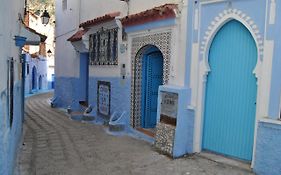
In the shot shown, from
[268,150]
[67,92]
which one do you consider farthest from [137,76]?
[67,92]

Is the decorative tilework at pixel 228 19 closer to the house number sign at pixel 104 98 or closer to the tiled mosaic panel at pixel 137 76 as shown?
the tiled mosaic panel at pixel 137 76

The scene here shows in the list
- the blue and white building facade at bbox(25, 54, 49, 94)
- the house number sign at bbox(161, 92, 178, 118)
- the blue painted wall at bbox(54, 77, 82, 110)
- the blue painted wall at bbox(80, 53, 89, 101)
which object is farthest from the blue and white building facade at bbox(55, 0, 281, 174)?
the blue and white building facade at bbox(25, 54, 49, 94)

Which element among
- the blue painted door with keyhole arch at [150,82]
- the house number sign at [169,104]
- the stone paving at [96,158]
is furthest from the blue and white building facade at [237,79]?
the blue painted door with keyhole arch at [150,82]

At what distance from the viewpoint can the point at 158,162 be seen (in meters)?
5.97

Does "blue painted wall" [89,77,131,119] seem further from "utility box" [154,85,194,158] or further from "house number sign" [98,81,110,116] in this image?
"utility box" [154,85,194,158]

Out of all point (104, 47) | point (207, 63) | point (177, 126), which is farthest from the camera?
point (104, 47)

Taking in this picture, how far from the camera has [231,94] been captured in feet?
18.8

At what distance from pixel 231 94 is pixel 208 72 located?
2.17ft

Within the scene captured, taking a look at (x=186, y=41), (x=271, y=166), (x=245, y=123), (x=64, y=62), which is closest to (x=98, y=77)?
(x=64, y=62)

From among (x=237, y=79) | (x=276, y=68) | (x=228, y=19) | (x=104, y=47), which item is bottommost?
(x=237, y=79)

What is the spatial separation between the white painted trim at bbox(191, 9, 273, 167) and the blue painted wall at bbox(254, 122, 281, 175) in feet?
0.85

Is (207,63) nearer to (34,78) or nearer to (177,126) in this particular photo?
(177,126)

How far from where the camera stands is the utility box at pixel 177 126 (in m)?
6.25

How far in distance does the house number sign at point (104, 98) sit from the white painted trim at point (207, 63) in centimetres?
427
